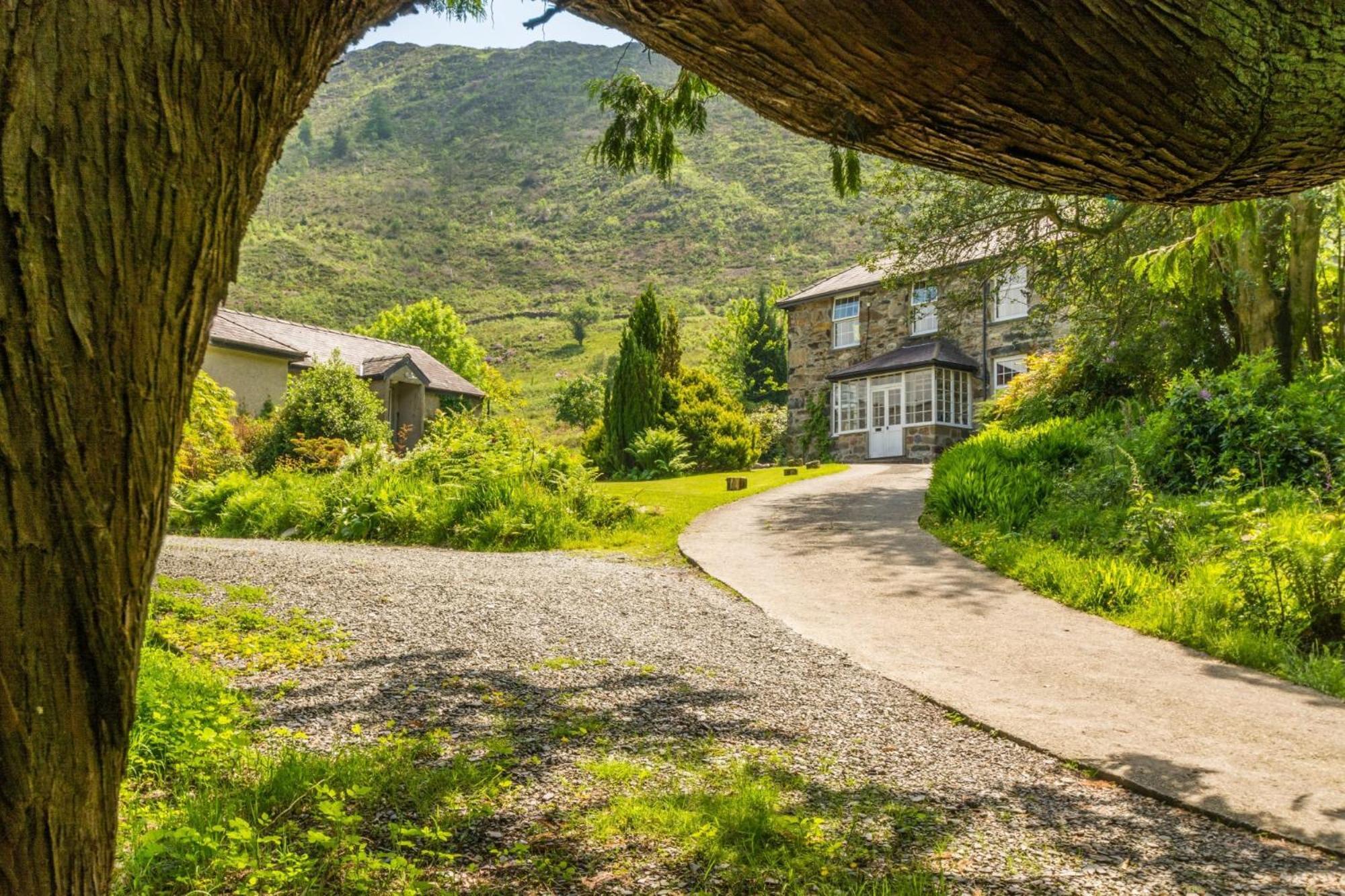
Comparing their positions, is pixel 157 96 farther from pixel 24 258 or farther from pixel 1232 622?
pixel 1232 622

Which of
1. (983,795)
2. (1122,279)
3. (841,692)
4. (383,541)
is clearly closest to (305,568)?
(383,541)

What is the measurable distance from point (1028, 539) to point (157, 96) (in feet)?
28.4

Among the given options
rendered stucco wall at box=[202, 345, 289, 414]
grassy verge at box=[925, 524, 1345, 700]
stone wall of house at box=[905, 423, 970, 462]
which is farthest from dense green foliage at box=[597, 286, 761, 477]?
grassy verge at box=[925, 524, 1345, 700]

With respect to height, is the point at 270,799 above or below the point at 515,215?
below

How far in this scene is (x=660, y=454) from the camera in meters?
20.4

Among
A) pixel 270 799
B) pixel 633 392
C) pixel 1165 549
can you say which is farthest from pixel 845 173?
pixel 633 392

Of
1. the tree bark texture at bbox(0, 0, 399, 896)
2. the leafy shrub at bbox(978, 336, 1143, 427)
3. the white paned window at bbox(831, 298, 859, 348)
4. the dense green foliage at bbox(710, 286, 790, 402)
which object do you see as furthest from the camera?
the dense green foliage at bbox(710, 286, 790, 402)

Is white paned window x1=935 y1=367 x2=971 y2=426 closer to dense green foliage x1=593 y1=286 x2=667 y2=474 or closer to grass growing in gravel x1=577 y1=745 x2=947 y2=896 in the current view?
dense green foliage x1=593 y1=286 x2=667 y2=474

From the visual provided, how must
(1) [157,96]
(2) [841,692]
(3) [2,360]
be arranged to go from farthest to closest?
1. (2) [841,692]
2. (1) [157,96]
3. (3) [2,360]

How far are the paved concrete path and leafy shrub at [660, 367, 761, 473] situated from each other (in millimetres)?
11775

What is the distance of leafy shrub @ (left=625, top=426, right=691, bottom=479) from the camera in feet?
65.8

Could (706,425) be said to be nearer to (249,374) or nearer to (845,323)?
(845,323)

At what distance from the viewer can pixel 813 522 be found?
37.4 feet

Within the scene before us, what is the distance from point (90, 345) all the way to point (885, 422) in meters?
24.8
